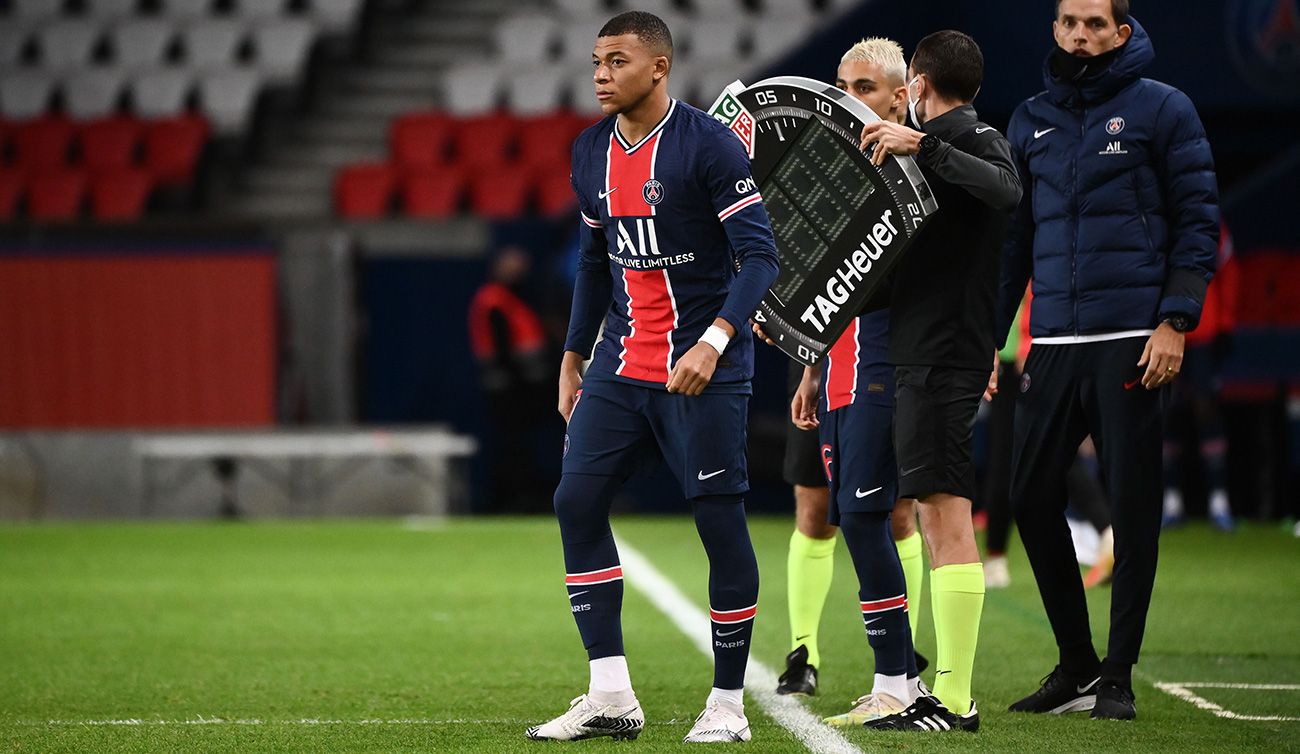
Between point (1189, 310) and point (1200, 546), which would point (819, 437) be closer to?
point (1189, 310)

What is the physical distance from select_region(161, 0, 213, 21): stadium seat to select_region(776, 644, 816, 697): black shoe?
50.2ft

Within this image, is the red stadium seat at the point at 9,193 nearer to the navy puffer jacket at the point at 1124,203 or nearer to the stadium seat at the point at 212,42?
the stadium seat at the point at 212,42

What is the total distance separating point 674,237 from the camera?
192 inches

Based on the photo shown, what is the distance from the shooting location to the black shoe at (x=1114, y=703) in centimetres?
520

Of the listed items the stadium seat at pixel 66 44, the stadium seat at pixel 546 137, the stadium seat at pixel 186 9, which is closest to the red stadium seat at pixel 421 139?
the stadium seat at pixel 546 137

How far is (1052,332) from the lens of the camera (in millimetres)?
5473

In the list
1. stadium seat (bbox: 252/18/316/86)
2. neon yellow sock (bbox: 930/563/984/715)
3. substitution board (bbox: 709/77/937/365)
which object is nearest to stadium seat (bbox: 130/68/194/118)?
stadium seat (bbox: 252/18/316/86)

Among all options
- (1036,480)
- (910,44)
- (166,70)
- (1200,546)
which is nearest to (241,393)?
(166,70)

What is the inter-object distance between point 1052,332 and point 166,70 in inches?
585

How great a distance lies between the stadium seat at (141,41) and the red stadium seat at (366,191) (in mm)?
3197

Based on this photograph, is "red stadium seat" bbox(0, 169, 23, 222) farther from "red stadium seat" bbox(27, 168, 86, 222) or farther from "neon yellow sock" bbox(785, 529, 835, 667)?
"neon yellow sock" bbox(785, 529, 835, 667)

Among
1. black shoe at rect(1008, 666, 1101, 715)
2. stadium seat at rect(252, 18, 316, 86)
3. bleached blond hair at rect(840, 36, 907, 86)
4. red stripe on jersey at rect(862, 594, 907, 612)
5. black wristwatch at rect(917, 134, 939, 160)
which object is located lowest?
black shoe at rect(1008, 666, 1101, 715)

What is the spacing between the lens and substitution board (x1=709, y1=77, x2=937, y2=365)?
16.6 feet

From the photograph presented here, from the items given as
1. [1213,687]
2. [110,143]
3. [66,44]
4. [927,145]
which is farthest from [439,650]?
[66,44]
